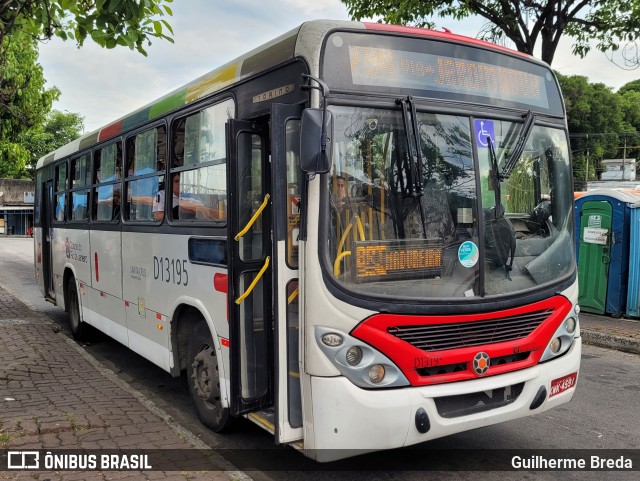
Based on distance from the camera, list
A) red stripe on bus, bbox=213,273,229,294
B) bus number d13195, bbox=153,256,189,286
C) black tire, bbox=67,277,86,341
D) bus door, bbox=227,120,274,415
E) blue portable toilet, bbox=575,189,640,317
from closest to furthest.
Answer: bus door, bbox=227,120,274,415
red stripe on bus, bbox=213,273,229,294
bus number d13195, bbox=153,256,189,286
black tire, bbox=67,277,86,341
blue portable toilet, bbox=575,189,640,317

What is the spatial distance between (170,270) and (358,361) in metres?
2.54

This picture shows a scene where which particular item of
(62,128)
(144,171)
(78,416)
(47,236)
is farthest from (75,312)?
(62,128)

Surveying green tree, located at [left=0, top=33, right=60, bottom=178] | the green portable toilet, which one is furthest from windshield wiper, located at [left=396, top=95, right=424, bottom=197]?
green tree, located at [left=0, top=33, right=60, bottom=178]

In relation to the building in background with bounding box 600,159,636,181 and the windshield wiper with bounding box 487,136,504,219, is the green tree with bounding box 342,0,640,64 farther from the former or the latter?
the building in background with bounding box 600,159,636,181

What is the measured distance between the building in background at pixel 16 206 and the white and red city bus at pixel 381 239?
52019 millimetres

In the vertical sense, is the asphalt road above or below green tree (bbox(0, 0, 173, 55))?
below

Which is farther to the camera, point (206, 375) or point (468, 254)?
point (206, 375)

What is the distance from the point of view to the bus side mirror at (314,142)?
3367mm

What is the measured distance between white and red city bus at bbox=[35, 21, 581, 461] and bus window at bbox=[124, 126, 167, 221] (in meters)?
0.94

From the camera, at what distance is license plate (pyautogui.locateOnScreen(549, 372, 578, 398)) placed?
4148 mm

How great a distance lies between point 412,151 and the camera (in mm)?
3686

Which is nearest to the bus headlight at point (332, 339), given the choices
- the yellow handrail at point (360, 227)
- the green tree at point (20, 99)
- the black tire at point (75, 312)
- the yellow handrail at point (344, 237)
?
the yellow handrail at point (344, 237)

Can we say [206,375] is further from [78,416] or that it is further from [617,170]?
[617,170]

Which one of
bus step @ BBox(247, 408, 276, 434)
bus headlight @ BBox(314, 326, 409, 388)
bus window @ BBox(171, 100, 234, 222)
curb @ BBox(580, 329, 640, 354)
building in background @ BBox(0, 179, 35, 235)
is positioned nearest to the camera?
bus headlight @ BBox(314, 326, 409, 388)
